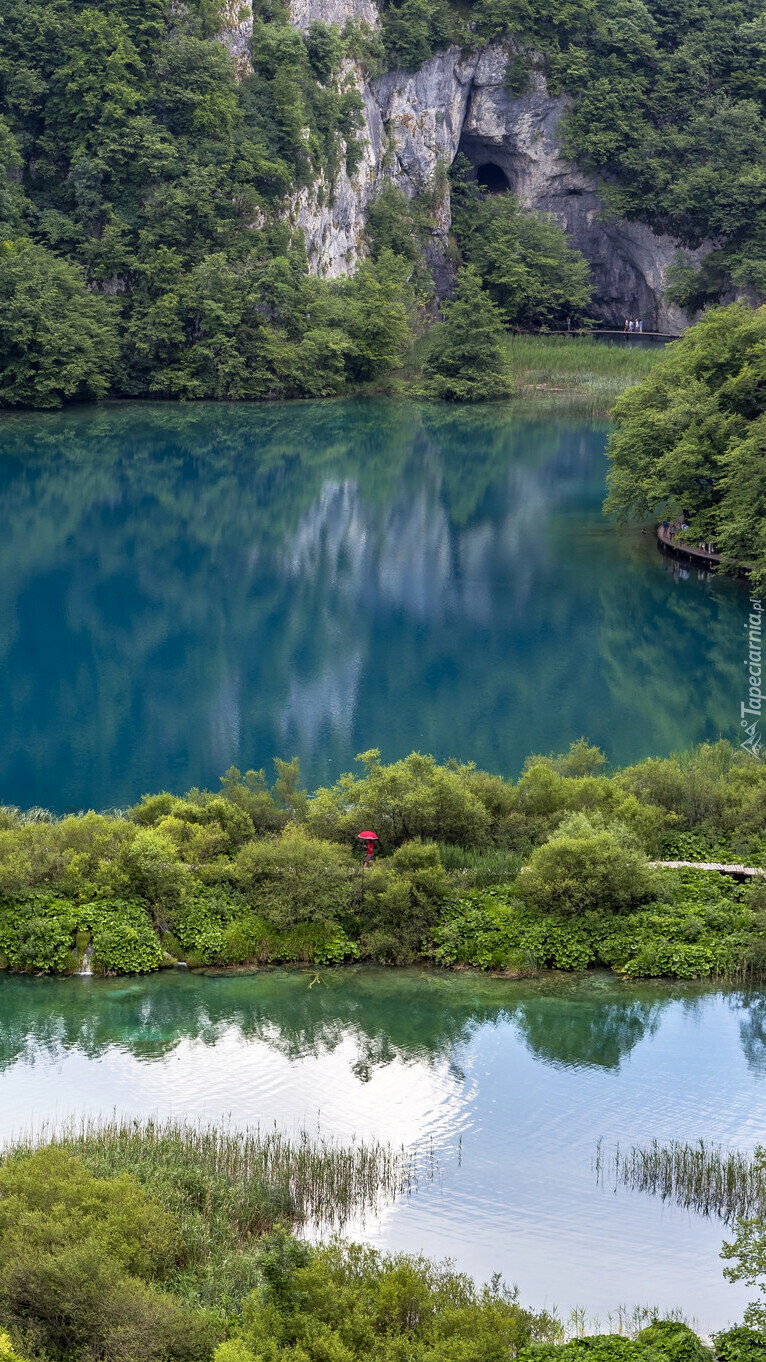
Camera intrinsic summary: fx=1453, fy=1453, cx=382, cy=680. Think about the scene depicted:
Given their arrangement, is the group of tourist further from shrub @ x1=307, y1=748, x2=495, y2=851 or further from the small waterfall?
the small waterfall

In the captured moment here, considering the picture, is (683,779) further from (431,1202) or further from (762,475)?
(762,475)

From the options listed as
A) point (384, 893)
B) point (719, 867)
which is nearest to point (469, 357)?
point (719, 867)

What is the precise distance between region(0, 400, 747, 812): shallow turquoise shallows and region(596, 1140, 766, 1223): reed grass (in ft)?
29.6

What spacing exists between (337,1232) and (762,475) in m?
20.4

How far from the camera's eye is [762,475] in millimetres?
27938

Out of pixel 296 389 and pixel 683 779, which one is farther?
pixel 296 389

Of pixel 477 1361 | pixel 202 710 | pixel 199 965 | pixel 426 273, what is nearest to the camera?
pixel 477 1361

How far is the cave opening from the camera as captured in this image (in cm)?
7581

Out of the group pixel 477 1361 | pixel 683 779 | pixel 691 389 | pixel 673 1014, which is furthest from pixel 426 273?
pixel 477 1361

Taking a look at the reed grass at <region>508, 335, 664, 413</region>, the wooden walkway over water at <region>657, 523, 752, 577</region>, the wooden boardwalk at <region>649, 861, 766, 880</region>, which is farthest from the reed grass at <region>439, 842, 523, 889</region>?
the reed grass at <region>508, 335, 664, 413</region>

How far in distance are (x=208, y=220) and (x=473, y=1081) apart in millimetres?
48057

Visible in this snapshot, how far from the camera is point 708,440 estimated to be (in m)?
30.3

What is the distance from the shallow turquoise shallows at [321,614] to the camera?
2198 centimetres

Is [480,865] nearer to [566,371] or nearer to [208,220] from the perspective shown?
[208,220]
